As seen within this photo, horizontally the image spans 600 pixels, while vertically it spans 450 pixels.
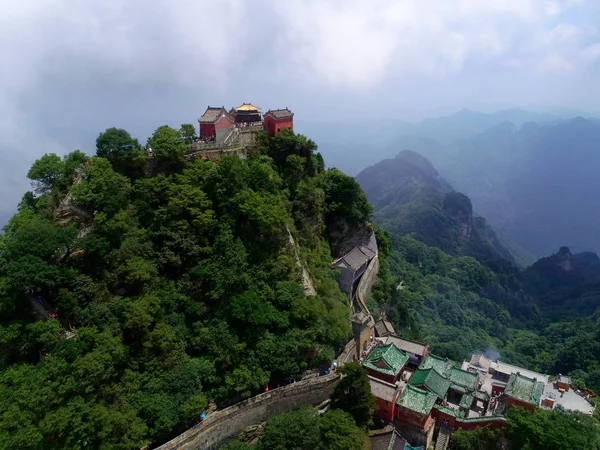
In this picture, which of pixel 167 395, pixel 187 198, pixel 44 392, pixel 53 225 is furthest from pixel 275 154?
pixel 44 392

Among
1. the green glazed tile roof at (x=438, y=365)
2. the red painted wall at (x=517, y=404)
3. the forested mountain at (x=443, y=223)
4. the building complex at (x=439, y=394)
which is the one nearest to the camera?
the building complex at (x=439, y=394)

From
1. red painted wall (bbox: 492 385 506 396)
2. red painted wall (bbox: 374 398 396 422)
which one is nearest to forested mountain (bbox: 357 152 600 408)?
red painted wall (bbox: 492 385 506 396)

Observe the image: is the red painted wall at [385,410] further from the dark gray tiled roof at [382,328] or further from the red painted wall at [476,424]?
the dark gray tiled roof at [382,328]

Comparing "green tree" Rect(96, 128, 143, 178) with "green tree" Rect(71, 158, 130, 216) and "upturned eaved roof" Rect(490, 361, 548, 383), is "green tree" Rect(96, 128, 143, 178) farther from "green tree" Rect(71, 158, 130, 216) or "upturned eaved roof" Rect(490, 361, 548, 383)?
"upturned eaved roof" Rect(490, 361, 548, 383)

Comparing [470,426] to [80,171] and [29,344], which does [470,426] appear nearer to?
[29,344]

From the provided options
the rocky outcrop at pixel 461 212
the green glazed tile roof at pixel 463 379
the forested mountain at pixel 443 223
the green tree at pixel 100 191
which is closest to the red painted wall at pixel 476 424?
the green glazed tile roof at pixel 463 379
